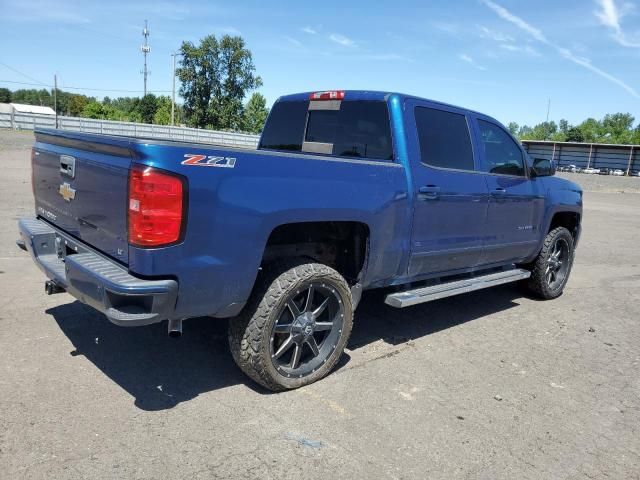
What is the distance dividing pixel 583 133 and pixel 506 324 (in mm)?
118132

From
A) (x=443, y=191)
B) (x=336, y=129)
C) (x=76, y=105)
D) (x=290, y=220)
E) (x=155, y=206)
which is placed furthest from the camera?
(x=76, y=105)

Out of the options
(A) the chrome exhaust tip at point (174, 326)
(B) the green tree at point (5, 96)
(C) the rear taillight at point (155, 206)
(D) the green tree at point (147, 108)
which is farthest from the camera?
(B) the green tree at point (5, 96)

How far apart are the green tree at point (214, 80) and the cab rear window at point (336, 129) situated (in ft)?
215

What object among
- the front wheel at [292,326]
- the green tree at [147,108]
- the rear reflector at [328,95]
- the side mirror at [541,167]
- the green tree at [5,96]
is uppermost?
the green tree at [5,96]

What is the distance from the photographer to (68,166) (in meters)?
3.67

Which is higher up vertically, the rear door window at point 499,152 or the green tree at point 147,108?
the green tree at point 147,108

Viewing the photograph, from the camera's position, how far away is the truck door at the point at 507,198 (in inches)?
208

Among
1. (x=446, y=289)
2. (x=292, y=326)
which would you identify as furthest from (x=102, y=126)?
(x=292, y=326)

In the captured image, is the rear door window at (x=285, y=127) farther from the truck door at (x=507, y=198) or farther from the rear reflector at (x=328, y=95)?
the truck door at (x=507, y=198)

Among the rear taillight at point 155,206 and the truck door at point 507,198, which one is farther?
the truck door at point 507,198

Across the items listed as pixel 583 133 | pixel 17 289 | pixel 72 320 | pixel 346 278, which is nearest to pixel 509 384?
pixel 346 278

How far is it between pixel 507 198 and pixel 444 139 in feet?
3.71

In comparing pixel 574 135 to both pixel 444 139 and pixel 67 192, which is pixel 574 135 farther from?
pixel 67 192

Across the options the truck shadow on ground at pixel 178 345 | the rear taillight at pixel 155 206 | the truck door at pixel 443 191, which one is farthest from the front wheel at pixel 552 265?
the rear taillight at pixel 155 206
